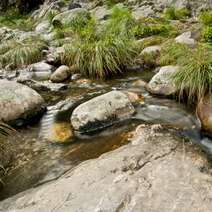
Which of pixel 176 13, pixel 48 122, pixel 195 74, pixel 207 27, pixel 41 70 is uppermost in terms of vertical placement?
pixel 195 74

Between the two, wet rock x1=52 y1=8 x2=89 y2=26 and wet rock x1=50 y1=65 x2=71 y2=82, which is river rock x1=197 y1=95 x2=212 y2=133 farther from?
wet rock x1=52 y1=8 x2=89 y2=26

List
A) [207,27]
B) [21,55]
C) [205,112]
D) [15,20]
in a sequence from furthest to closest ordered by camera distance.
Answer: [15,20]
[21,55]
[207,27]
[205,112]

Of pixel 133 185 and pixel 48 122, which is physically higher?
pixel 133 185

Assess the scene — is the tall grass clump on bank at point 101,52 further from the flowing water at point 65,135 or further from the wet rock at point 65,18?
the wet rock at point 65,18

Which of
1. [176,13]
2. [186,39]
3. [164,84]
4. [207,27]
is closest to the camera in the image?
[164,84]

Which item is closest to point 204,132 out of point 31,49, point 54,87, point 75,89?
point 75,89

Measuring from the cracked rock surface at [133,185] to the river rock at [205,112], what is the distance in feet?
1.84

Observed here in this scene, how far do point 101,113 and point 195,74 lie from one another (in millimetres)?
1264

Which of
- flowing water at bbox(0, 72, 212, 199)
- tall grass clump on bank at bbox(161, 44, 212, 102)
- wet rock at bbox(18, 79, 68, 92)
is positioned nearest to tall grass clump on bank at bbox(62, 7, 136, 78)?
wet rock at bbox(18, 79, 68, 92)

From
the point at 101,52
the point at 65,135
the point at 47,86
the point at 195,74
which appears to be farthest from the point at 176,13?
the point at 65,135

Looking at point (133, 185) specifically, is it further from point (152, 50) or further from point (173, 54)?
point (152, 50)

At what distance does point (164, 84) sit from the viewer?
5.16 m

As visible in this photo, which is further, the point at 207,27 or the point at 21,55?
the point at 21,55

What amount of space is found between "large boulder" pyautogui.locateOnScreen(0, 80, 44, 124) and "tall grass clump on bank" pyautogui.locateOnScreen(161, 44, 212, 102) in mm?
1981
